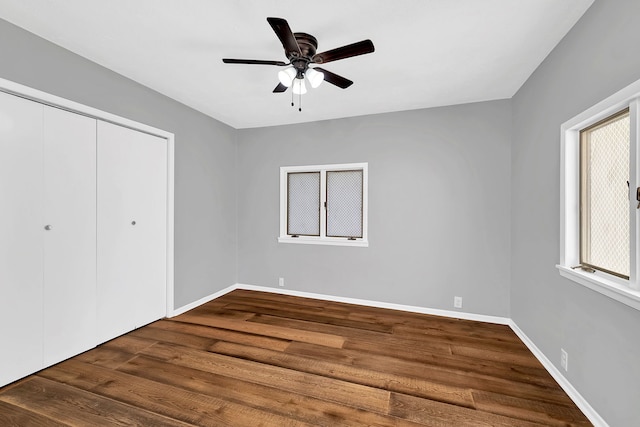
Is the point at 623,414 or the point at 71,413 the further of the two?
the point at 71,413

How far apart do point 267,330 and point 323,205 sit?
1815 mm

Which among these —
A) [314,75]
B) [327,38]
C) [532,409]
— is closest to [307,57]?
[314,75]

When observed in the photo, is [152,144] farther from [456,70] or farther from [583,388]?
[583,388]

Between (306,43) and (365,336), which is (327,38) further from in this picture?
(365,336)

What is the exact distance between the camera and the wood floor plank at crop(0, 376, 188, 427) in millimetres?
1563

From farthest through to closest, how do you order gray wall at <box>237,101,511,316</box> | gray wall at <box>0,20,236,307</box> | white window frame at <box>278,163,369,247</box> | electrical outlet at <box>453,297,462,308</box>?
white window frame at <box>278,163,369,247</box> < electrical outlet at <box>453,297,462,308</box> < gray wall at <box>237,101,511,316</box> < gray wall at <box>0,20,236,307</box>

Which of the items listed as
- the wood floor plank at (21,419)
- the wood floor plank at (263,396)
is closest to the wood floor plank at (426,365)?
the wood floor plank at (263,396)

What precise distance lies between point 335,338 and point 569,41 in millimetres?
3053

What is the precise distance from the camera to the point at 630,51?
131 centimetres

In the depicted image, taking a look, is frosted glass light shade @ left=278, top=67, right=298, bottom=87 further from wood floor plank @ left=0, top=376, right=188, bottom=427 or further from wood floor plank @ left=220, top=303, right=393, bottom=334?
wood floor plank @ left=220, top=303, right=393, bottom=334

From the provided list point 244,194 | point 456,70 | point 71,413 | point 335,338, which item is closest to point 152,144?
point 244,194

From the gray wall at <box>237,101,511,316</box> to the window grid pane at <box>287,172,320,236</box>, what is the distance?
0.69ft

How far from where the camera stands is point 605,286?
142 cm

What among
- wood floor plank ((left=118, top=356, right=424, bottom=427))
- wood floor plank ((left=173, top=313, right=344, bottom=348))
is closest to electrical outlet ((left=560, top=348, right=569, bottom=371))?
wood floor plank ((left=118, top=356, right=424, bottom=427))
